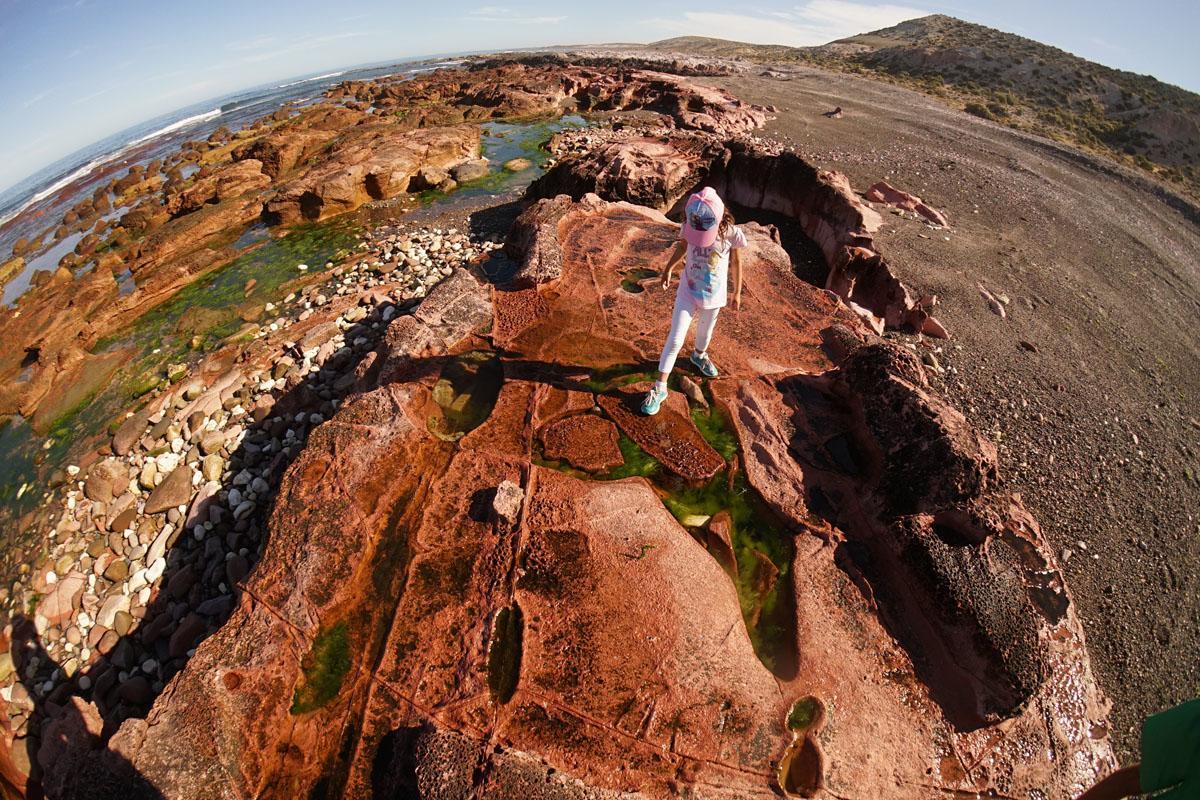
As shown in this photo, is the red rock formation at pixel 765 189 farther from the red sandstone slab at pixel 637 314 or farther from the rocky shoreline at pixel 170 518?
the rocky shoreline at pixel 170 518

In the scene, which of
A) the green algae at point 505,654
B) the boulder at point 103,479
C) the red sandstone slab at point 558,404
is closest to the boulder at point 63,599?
the boulder at point 103,479

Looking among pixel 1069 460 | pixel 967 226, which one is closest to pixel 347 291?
pixel 1069 460

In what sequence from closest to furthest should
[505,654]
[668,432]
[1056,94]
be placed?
[505,654] → [668,432] → [1056,94]

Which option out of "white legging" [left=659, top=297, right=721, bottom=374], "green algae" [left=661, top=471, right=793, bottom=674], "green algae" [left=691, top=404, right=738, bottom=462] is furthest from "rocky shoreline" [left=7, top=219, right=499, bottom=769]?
"green algae" [left=691, top=404, right=738, bottom=462]

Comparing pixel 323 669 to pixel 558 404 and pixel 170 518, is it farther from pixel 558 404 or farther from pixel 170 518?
pixel 170 518

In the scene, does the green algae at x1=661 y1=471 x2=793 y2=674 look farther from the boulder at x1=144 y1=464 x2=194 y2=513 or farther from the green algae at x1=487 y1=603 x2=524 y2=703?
the boulder at x1=144 y1=464 x2=194 y2=513

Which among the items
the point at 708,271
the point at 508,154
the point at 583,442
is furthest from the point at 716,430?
the point at 508,154
